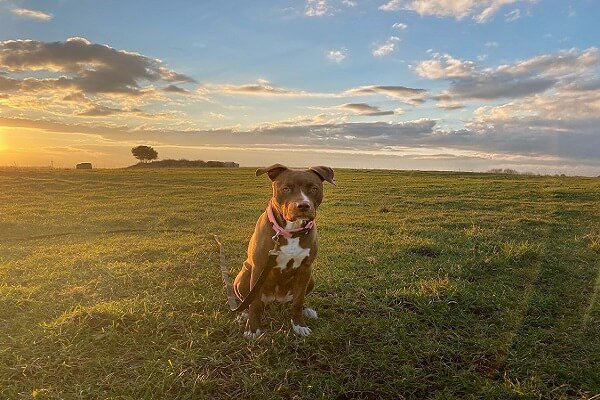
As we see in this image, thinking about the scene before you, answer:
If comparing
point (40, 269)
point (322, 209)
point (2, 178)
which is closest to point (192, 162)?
point (2, 178)

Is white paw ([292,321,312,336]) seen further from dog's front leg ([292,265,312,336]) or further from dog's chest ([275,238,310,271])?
dog's chest ([275,238,310,271])

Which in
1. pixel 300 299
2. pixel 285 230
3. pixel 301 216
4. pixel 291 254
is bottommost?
pixel 300 299

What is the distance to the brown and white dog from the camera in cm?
534

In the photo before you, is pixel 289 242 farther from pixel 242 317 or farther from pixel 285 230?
pixel 242 317

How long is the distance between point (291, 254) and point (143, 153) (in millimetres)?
93023

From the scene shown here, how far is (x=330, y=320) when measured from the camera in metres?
6.44

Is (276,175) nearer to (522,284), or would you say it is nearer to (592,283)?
(522,284)

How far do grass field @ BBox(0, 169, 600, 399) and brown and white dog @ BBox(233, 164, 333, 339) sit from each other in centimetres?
37

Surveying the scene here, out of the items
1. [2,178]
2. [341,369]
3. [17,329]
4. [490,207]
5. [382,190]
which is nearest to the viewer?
[341,369]

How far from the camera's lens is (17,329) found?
240 inches

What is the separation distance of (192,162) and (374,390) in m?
61.3

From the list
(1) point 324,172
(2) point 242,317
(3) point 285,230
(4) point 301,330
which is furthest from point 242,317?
(1) point 324,172

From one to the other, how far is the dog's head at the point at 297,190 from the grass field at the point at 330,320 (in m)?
1.65

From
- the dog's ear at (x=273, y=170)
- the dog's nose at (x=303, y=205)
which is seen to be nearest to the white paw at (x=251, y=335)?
the dog's nose at (x=303, y=205)
